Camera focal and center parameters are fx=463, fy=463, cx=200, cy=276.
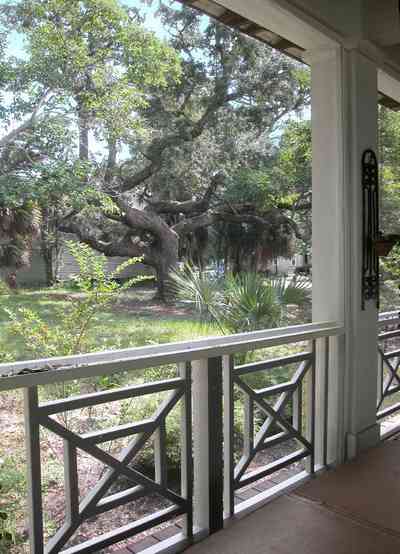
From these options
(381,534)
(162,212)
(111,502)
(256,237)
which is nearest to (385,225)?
(256,237)

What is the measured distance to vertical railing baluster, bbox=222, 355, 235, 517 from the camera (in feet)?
6.27

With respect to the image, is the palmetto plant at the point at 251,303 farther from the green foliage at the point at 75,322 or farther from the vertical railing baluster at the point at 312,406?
the vertical railing baluster at the point at 312,406

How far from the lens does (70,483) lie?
4.72 feet

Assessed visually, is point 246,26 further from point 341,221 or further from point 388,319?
point 388,319

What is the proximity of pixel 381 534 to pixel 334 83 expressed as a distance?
2.08 meters

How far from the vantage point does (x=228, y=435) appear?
6.28 feet

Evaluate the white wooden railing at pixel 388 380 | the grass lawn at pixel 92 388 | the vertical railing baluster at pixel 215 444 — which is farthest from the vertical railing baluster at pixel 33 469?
the white wooden railing at pixel 388 380

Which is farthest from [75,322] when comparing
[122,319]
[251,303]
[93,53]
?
[93,53]

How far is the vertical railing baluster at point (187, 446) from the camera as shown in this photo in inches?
69.2

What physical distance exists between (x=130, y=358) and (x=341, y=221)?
1393 mm

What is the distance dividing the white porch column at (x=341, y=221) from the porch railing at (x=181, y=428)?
103 mm

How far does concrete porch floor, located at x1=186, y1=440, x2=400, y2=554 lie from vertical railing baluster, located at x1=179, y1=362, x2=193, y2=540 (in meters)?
0.10

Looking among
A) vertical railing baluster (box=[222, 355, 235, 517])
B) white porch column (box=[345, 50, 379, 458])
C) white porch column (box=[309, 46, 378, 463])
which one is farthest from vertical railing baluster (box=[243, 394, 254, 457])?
white porch column (box=[345, 50, 379, 458])

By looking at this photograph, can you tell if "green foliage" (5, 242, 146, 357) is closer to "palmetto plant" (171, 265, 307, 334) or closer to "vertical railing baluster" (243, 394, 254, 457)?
"palmetto plant" (171, 265, 307, 334)
